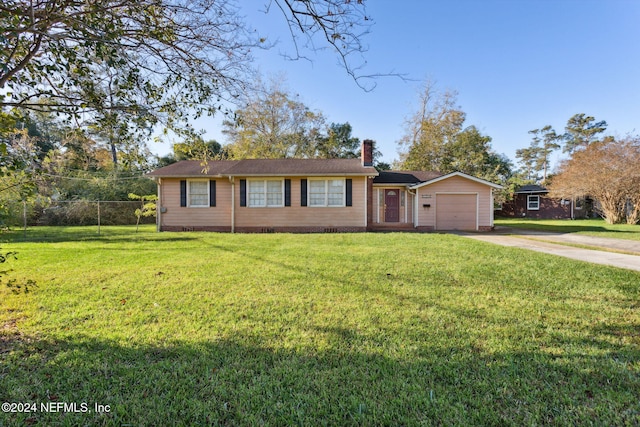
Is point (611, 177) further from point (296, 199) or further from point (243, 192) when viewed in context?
point (243, 192)

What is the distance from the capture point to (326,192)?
46.4 feet

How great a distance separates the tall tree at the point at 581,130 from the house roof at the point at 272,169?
44.1 meters

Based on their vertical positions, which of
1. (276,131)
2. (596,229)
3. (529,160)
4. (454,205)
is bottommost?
(596,229)

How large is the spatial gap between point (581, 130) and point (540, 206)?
85.2 feet

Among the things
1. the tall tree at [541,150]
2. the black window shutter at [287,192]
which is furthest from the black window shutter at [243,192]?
the tall tree at [541,150]

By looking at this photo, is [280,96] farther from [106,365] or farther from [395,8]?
[106,365]

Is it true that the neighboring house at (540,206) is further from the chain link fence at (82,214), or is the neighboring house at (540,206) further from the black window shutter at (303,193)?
the chain link fence at (82,214)

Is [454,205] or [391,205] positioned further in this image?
[391,205]

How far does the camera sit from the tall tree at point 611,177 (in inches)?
739

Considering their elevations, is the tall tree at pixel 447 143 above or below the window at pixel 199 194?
above

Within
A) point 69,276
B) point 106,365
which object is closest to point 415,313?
point 106,365

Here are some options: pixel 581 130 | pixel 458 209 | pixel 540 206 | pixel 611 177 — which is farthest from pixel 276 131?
pixel 581 130

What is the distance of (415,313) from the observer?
11.8 feet

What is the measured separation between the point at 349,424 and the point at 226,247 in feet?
25.9
